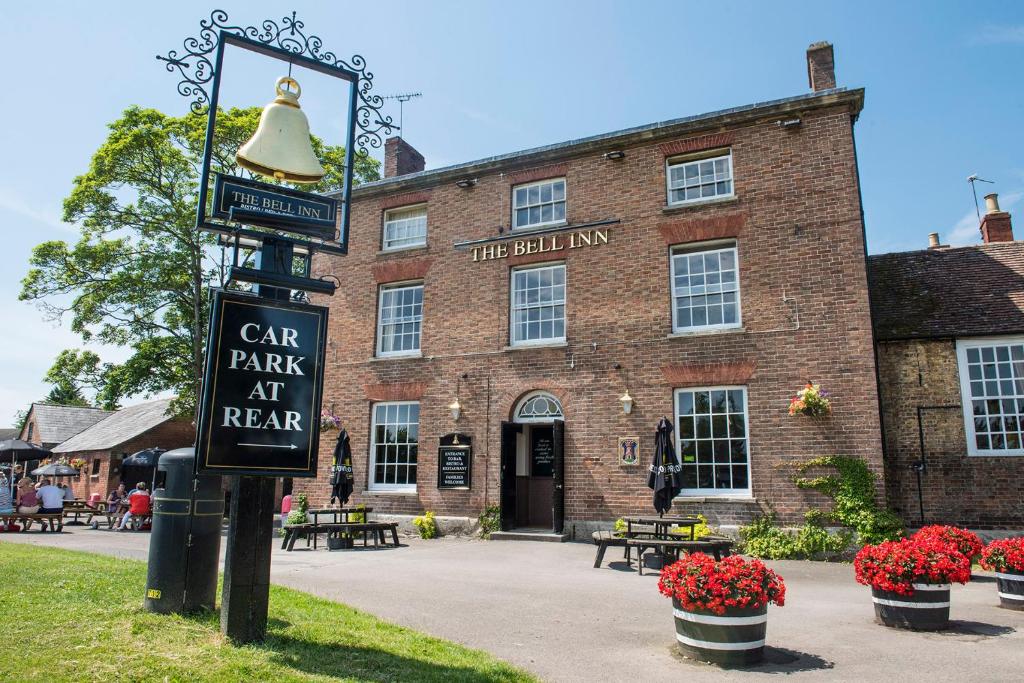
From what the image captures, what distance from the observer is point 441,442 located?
16.2m

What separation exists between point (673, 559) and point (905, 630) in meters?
→ 4.40

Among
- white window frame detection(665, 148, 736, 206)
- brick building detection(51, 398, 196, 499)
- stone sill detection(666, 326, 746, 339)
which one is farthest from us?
brick building detection(51, 398, 196, 499)

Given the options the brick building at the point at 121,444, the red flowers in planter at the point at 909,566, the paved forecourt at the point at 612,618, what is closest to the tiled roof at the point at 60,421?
the brick building at the point at 121,444

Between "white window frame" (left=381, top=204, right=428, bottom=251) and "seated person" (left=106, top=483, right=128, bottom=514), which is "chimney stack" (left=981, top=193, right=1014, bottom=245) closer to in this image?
"white window frame" (left=381, top=204, right=428, bottom=251)

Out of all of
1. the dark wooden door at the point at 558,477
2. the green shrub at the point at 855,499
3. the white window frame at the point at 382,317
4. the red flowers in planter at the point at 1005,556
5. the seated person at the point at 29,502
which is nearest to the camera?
the red flowers in planter at the point at 1005,556

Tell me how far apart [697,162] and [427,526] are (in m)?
9.97

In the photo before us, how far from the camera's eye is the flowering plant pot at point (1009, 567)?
25.7ft

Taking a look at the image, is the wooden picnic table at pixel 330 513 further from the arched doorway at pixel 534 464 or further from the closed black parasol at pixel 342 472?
the arched doorway at pixel 534 464

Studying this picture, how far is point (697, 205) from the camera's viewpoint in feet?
49.0

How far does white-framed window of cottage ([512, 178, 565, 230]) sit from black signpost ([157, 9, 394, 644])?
10.6m

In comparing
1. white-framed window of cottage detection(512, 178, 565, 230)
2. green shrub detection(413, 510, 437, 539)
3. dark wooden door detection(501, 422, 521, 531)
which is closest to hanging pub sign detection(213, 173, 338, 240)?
dark wooden door detection(501, 422, 521, 531)

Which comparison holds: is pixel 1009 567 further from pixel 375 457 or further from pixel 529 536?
pixel 375 457

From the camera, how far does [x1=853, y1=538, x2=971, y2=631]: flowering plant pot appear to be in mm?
6801

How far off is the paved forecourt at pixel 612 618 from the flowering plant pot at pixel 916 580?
152mm
